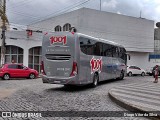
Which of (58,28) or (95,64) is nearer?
(95,64)

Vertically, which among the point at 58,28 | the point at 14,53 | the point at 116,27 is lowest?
the point at 14,53

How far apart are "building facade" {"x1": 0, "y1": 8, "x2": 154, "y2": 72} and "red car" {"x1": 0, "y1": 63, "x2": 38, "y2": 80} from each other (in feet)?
28.5

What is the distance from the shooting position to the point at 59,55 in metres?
15.1

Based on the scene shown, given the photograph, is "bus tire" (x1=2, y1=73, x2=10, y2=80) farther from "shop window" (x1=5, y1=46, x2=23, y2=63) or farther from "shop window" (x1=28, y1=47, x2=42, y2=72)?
"shop window" (x1=28, y1=47, x2=42, y2=72)

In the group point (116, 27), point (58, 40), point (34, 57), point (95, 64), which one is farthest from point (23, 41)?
point (58, 40)

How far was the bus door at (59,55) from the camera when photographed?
48.5 feet

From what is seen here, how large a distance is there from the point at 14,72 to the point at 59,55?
12.6 metres

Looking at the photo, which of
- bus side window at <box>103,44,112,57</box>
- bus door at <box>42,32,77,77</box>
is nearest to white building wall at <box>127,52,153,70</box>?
bus side window at <box>103,44,112,57</box>

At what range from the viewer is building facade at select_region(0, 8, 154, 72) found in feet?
119

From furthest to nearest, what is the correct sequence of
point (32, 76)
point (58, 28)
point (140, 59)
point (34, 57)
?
point (140, 59), point (58, 28), point (34, 57), point (32, 76)

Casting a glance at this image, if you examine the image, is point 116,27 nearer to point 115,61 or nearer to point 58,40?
point 115,61

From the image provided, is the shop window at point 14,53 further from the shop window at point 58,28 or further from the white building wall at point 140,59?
the white building wall at point 140,59

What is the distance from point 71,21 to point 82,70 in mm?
25321

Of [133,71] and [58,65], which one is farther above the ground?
[58,65]
